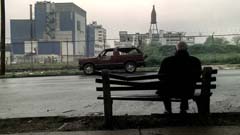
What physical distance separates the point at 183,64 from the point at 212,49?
32202 millimetres

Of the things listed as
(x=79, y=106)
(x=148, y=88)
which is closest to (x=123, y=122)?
(x=148, y=88)

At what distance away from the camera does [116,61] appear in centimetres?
2962

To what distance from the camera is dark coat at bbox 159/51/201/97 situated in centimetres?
809

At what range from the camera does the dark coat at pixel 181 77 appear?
8.09 meters

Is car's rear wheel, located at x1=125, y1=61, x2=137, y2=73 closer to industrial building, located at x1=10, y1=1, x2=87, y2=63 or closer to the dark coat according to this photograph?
the dark coat

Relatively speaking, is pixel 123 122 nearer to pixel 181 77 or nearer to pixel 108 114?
pixel 108 114

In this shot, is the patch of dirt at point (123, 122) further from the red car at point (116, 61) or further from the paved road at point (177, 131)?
the red car at point (116, 61)

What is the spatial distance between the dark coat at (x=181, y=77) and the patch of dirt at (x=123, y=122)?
0.42m

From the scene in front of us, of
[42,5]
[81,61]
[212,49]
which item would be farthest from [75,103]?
[42,5]

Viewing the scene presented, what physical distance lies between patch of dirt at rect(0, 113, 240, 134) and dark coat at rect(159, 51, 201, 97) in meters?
0.42

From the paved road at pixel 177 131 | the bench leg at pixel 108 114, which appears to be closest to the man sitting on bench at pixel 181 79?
the paved road at pixel 177 131

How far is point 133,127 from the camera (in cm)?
782

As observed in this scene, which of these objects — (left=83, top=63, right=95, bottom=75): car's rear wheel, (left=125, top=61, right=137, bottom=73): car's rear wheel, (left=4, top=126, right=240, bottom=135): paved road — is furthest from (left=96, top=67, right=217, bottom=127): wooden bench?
(left=83, top=63, right=95, bottom=75): car's rear wheel

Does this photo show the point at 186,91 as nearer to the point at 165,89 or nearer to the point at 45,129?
the point at 165,89
